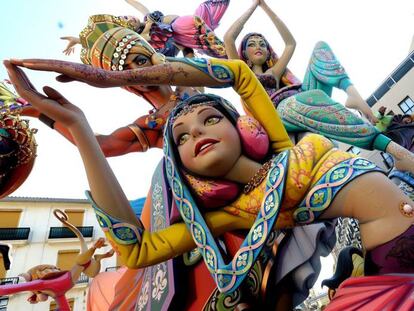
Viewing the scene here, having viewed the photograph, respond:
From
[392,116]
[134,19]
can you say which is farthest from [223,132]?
[134,19]

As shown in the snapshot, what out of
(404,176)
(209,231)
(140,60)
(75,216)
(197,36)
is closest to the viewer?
(209,231)

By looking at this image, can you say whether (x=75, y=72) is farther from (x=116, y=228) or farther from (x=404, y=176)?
(x=404, y=176)

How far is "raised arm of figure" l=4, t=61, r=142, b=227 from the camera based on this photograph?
1.15m

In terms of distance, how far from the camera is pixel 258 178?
1.20 meters

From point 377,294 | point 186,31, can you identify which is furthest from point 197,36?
point 377,294

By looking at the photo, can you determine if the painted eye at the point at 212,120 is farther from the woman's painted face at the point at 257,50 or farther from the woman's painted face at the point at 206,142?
the woman's painted face at the point at 257,50

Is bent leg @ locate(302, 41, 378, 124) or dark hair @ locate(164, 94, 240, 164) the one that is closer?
dark hair @ locate(164, 94, 240, 164)

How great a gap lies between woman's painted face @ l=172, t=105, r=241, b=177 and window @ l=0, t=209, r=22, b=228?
11075 mm

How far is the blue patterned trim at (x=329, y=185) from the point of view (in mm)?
1015

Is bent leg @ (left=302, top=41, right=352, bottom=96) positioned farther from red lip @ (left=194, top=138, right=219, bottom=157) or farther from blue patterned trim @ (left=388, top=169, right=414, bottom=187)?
red lip @ (left=194, top=138, right=219, bottom=157)

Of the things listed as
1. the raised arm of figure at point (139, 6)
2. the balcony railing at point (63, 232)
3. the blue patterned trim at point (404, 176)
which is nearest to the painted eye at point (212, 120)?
the blue patterned trim at point (404, 176)

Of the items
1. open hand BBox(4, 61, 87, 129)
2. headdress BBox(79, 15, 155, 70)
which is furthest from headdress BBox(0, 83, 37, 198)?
headdress BBox(79, 15, 155, 70)

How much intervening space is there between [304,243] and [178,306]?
2.19 feet

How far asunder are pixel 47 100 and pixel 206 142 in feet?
2.09
